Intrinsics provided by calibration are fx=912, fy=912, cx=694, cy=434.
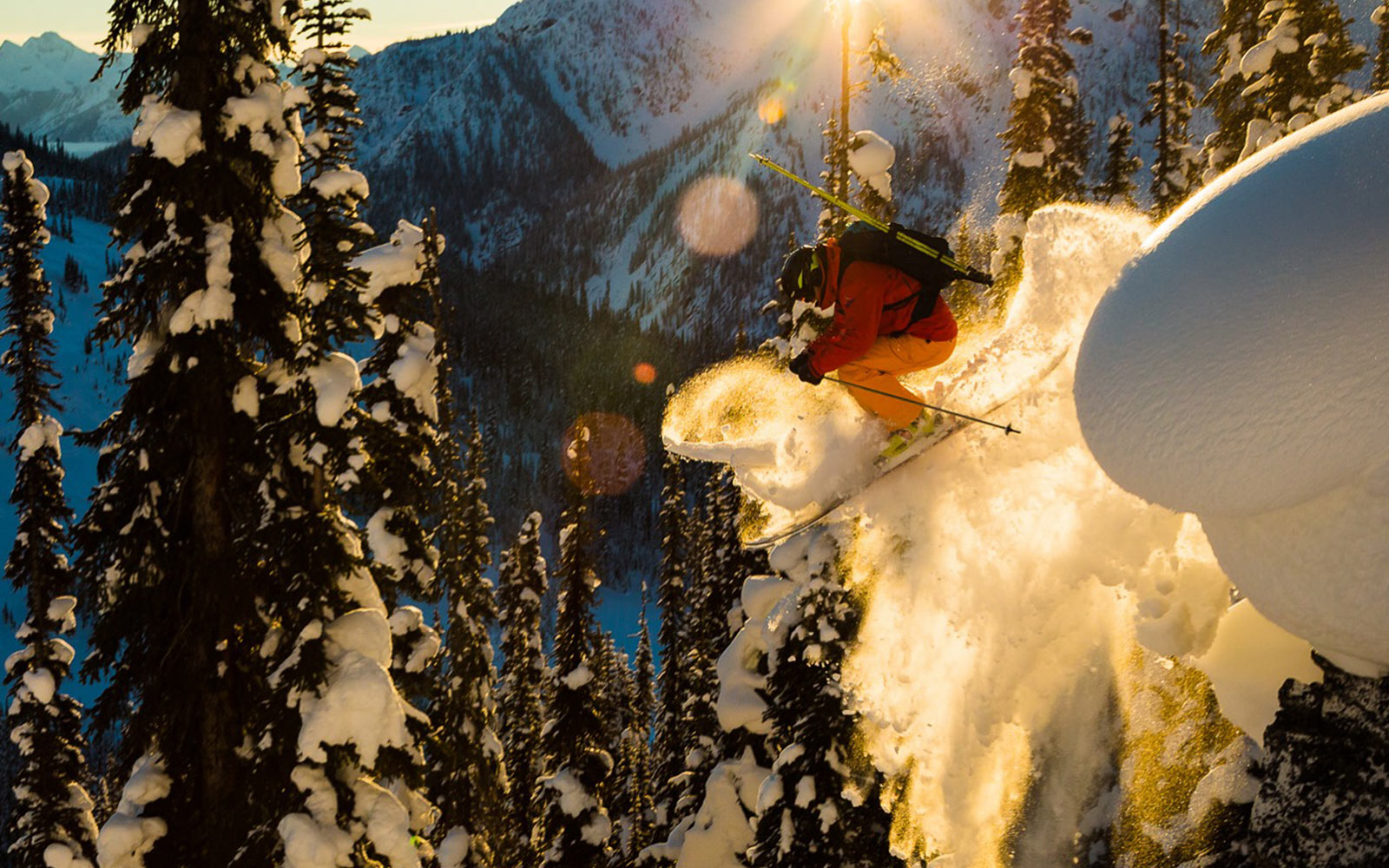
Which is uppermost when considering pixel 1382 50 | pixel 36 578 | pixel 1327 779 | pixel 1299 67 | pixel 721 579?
pixel 1382 50

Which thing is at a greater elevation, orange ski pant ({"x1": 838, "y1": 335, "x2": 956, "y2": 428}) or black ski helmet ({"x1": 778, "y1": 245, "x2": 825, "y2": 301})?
black ski helmet ({"x1": 778, "y1": 245, "x2": 825, "y2": 301})

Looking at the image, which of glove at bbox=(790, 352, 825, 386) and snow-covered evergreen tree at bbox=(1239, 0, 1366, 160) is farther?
snow-covered evergreen tree at bbox=(1239, 0, 1366, 160)

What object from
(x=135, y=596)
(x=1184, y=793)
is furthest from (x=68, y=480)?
(x=1184, y=793)

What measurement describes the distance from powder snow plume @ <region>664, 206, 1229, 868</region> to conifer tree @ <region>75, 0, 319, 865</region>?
206 inches

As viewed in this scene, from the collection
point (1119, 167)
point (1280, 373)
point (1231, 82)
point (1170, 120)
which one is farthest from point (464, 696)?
point (1119, 167)

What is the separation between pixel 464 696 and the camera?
56.3 ft

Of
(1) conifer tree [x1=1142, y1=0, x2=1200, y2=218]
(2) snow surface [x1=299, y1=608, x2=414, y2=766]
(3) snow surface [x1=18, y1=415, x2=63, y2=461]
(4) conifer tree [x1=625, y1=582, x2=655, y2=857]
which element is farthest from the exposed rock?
(4) conifer tree [x1=625, y1=582, x2=655, y2=857]

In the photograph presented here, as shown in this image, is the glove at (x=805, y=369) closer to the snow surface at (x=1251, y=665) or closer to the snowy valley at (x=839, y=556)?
the snowy valley at (x=839, y=556)

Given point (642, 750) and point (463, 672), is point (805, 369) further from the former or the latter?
point (642, 750)

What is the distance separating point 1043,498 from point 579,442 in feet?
50.8

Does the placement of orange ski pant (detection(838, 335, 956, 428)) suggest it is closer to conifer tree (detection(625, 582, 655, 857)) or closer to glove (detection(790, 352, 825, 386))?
glove (detection(790, 352, 825, 386))

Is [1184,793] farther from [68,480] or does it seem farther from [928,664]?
[68,480]

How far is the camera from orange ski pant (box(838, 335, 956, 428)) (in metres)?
7.35

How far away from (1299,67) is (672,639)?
2352cm
